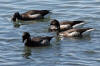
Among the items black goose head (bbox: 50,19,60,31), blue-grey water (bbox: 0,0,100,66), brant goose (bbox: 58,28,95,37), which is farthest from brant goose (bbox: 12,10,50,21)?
brant goose (bbox: 58,28,95,37)

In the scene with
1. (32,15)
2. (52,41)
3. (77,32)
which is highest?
(32,15)

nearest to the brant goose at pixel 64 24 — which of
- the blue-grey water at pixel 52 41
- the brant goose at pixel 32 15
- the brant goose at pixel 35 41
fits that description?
the blue-grey water at pixel 52 41

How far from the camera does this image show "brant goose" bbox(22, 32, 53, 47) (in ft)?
66.2

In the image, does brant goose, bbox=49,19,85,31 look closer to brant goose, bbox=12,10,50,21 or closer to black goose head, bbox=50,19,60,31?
black goose head, bbox=50,19,60,31

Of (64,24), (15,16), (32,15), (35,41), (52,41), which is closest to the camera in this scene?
(35,41)

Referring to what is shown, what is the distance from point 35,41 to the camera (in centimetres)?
2050

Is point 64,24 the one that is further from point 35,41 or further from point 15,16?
point 35,41

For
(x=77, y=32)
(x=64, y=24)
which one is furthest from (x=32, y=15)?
(x=77, y=32)

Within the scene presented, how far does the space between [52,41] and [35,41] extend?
1000mm

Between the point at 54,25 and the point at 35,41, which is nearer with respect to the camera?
the point at 35,41

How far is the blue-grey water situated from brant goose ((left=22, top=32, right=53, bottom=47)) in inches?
10.1

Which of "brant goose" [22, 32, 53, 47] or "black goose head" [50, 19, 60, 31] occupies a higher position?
"black goose head" [50, 19, 60, 31]

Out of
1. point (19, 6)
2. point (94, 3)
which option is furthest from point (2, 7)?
point (94, 3)

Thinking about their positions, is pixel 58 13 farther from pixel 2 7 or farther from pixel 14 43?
pixel 14 43
